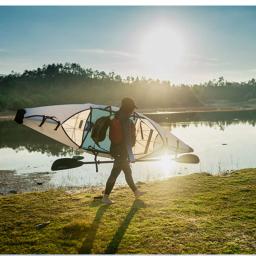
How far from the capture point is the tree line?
4427 inches

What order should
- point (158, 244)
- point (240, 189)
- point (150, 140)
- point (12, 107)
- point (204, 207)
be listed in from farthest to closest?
1. point (12, 107)
2. point (150, 140)
3. point (240, 189)
4. point (204, 207)
5. point (158, 244)

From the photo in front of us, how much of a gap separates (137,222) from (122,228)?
429mm

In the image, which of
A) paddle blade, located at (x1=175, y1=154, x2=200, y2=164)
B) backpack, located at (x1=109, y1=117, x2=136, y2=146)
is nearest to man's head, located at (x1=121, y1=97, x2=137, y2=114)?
backpack, located at (x1=109, y1=117, x2=136, y2=146)

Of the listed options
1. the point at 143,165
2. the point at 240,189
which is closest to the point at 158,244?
the point at 240,189

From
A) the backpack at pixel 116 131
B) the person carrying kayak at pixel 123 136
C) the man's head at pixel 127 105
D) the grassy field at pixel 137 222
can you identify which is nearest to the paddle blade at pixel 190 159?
the grassy field at pixel 137 222

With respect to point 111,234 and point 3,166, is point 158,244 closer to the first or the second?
point 111,234

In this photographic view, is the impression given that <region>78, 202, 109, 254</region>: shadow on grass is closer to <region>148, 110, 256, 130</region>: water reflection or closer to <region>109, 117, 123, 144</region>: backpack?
<region>109, 117, 123, 144</region>: backpack

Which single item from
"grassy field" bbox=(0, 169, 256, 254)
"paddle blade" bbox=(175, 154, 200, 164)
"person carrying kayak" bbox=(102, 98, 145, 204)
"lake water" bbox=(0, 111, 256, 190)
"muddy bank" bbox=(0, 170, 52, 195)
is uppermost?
"person carrying kayak" bbox=(102, 98, 145, 204)

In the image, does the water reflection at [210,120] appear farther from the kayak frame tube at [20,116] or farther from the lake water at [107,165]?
the kayak frame tube at [20,116]

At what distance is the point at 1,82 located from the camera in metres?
117

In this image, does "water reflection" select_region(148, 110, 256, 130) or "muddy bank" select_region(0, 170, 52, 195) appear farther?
"water reflection" select_region(148, 110, 256, 130)

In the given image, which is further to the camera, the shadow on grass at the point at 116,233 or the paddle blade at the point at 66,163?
the paddle blade at the point at 66,163

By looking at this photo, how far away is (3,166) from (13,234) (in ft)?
54.8

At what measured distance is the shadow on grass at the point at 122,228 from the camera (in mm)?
5961
